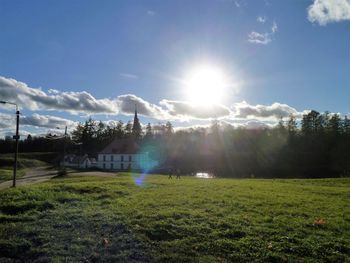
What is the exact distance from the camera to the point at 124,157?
3563 inches

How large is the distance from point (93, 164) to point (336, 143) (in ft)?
218

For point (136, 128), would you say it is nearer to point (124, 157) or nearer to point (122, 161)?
point (124, 157)

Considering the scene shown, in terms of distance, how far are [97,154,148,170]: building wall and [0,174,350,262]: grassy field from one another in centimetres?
7438

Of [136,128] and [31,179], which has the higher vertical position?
[136,128]

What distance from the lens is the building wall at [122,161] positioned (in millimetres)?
89688

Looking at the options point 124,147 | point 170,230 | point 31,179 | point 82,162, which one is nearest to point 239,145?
point 124,147

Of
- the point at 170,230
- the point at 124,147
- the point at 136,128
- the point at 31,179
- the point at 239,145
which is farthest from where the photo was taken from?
the point at 136,128

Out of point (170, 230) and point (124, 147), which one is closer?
point (170, 230)

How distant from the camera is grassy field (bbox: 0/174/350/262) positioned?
816 cm

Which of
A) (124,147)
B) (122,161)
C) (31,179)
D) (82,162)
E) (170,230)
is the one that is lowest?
(82,162)

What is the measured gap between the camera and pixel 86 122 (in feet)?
409

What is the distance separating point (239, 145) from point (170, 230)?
104 meters

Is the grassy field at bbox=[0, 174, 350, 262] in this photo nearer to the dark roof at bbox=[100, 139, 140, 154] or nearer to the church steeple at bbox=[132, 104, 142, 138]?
the dark roof at bbox=[100, 139, 140, 154]

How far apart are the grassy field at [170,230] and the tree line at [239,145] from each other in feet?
182
